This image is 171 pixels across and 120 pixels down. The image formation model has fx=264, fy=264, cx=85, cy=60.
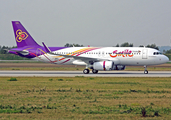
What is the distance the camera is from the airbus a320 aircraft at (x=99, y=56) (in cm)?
4234

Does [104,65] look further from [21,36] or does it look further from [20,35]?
[20,35]

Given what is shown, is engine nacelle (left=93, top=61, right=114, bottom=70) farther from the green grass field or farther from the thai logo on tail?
the green grass field

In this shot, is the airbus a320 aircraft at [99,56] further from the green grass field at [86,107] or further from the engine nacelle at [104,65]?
the green grass field at [86,107]

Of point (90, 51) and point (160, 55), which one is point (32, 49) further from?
point (160, 55)

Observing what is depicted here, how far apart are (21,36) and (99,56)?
47.8 feet

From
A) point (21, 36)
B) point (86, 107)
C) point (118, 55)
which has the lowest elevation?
point (86, 107)

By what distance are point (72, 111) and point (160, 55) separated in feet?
107

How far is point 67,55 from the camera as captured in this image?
42.2m

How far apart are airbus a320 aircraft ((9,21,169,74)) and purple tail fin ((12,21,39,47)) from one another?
859 mm

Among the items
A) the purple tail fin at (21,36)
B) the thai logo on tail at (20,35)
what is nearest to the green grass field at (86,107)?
the purple tail fin at (21,36)

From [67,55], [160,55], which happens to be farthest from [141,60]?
[67,55]

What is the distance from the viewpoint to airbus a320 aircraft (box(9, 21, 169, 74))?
4234 centimetres

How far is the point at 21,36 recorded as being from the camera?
47031 millimetres

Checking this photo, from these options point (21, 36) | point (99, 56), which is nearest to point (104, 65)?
point (99, 56)
